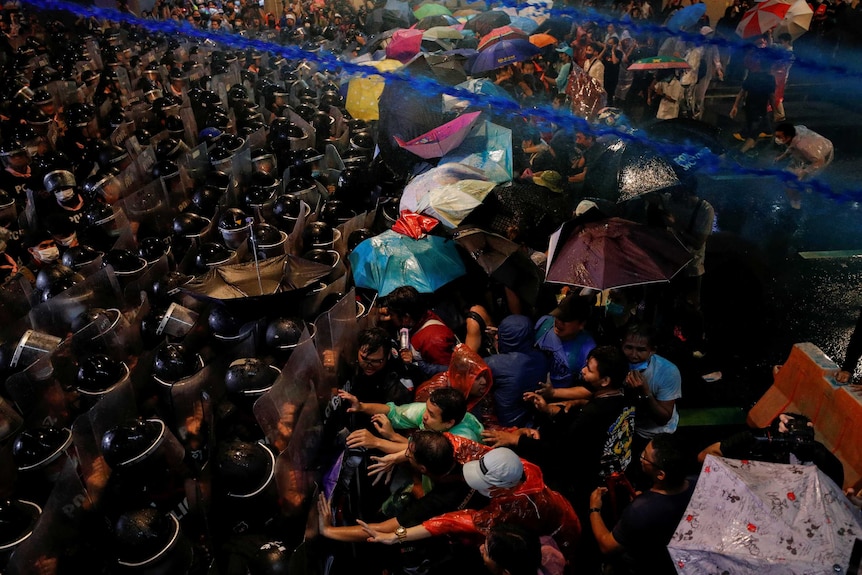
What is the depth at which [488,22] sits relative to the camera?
14.6 meters

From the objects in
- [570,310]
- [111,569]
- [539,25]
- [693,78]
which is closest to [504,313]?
[570,310]

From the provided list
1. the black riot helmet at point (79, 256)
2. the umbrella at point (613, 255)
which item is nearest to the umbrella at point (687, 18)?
the umbrella at point (613, 255)

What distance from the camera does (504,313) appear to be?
5488 mm

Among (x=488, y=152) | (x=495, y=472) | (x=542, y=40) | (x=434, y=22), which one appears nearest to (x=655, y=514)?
(x=495, y=472)

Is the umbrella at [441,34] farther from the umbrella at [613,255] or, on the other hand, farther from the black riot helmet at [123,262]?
the black riot helmet at [123,262]

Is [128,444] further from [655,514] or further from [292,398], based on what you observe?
[655,514]

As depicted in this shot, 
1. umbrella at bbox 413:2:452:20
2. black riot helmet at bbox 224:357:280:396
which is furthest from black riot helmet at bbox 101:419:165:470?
umbrella at bbox 413:2:452:20

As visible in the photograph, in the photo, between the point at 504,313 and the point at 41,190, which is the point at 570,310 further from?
the point at 41,190

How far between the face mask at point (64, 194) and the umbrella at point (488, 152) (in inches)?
145

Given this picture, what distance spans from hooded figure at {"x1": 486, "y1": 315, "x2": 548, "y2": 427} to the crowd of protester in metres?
0.02

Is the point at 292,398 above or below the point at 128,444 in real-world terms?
below

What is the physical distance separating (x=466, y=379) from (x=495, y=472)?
985 millimetres

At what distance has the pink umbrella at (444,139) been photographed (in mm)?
7078

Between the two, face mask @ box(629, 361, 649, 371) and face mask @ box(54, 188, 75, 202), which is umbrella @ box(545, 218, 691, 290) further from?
face mask @ box(54, 188, 75, 202)
